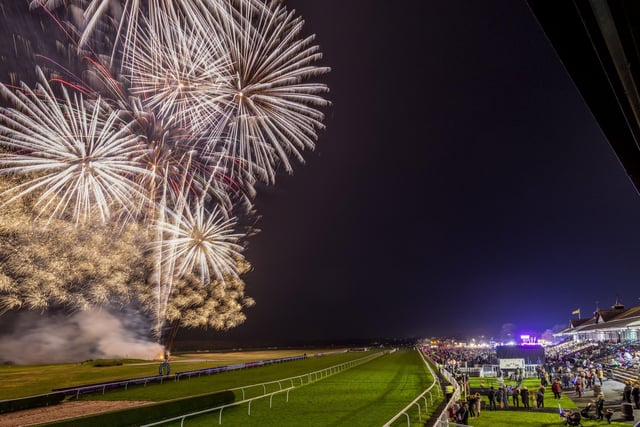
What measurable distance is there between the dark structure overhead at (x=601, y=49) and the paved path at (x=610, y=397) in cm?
1935

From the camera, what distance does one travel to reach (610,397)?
2500cm

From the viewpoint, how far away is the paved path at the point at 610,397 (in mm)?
19591

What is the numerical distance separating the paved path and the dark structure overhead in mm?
19350

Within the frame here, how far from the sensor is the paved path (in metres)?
19.6

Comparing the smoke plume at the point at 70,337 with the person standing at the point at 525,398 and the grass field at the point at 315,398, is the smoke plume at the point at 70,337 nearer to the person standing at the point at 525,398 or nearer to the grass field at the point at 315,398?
the grass field at the point at 315,398

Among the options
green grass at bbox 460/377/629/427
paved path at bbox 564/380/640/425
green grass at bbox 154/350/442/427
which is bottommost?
paved path at bbox 564/380/640/425

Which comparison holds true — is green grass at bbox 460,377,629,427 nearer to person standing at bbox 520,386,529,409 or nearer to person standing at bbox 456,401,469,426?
person standing at bbox 520,386,529,409

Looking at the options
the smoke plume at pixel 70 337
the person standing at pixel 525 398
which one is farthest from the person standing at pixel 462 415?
the smoke plume at pixel 70 337

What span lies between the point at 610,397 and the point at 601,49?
29.1 meters

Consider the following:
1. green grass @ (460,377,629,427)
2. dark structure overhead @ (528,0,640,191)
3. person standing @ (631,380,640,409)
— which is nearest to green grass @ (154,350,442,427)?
green grass @ (460,377,629,427)

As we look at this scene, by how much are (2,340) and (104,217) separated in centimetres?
2478

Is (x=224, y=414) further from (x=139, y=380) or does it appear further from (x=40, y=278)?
(x=40, y=278)

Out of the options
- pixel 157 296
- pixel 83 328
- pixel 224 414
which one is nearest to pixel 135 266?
pixel 157 296

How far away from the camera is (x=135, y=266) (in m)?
42.7
